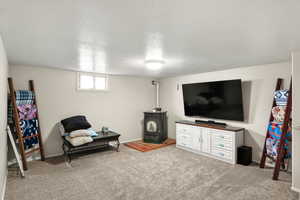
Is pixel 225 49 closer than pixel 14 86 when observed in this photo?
Yes

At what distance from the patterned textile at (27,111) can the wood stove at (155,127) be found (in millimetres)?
3103

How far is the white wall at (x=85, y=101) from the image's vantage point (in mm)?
4074

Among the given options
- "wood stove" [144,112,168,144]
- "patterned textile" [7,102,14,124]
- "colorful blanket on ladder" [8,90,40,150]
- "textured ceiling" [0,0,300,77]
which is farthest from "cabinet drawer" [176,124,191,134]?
"patterned textile" [7,102,14,124]

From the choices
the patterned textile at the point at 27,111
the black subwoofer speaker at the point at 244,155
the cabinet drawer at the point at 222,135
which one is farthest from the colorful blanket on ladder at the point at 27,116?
the black subwoofer speaker at the point at 244,155

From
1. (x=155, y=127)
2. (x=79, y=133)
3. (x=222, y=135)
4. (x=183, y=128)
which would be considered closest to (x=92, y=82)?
(x=79, y=133)

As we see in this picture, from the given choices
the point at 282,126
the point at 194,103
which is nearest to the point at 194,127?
the point at 194,103

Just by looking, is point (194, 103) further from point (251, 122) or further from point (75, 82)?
point (75, 82)

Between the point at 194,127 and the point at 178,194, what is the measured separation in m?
2.30

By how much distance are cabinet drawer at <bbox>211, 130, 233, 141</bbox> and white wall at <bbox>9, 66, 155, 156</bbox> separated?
8.87ft

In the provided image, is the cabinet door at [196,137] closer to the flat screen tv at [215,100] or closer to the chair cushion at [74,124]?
the flat screen tv at [215,100]

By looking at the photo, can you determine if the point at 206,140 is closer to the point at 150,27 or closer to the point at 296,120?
the point at 296,120

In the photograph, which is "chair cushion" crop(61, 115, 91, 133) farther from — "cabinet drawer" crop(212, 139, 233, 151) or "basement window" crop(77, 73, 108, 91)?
"cabinet drawer" crop(212, 139, 233, 151)

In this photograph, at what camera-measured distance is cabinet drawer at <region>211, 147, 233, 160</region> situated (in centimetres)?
381

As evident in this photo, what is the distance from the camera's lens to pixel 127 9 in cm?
142
